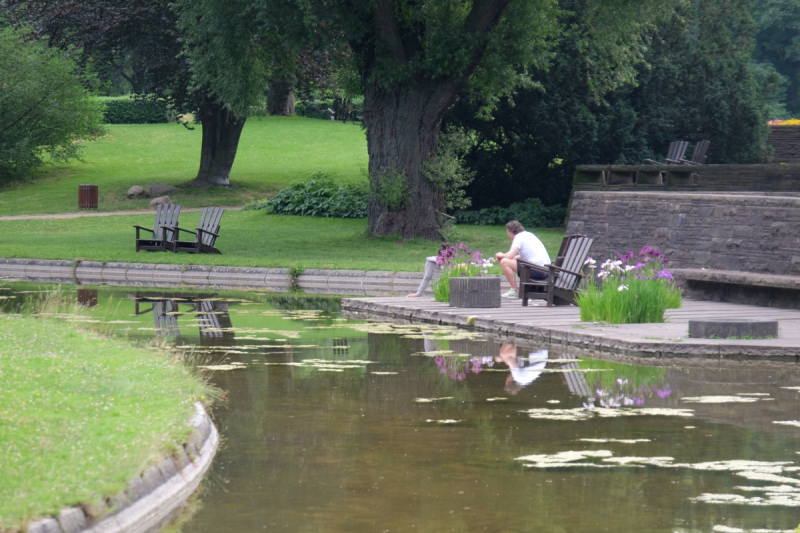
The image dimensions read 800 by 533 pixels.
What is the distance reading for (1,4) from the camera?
37375mm

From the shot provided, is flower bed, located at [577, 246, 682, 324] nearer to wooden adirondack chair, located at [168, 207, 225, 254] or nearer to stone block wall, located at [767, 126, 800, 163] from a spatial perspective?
wooden adirondack chair, located at [168, 207, 225, 254]

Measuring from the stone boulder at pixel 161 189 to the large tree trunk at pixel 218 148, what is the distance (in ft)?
4.20

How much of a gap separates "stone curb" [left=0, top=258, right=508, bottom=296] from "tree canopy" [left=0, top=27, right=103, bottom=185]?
53.5 ft

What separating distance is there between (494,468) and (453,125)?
26479 millimetres

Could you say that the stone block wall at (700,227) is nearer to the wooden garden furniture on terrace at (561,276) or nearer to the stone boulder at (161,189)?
the wooden garden furniture on terrace at (561,276)

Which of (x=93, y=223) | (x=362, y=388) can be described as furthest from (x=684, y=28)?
(x=362, y=388)

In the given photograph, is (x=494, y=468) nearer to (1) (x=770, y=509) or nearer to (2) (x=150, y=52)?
(1) (x=770, y=509)

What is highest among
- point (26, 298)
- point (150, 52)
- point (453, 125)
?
point (150, 52)

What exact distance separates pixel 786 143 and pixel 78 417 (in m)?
38.1

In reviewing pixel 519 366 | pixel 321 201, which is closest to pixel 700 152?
pixel 321 201

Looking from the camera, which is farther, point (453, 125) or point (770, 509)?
point (453, 125)

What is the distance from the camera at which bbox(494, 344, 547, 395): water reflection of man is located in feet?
30.3

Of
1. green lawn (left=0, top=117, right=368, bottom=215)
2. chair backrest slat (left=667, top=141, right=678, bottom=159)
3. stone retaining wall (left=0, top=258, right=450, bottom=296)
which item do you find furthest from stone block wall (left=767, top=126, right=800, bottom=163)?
stone retaining wall (left=0, top=258, right=450, bottom=296)

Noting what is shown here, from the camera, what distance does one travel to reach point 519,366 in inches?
404
